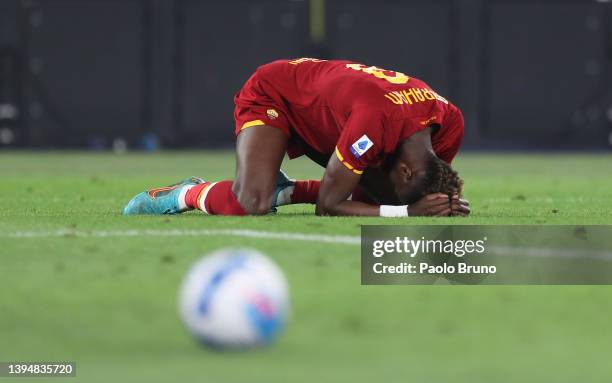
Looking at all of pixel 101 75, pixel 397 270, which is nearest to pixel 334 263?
pixel 397 270

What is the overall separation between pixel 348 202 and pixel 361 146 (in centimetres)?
57

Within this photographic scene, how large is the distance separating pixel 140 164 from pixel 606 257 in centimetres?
1403

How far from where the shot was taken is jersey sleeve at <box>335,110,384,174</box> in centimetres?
692

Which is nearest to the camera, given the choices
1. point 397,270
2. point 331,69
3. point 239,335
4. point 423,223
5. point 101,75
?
point 239,335

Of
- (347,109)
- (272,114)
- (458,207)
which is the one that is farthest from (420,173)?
(272,114)

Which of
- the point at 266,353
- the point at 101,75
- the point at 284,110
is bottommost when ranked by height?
the point at 266,353

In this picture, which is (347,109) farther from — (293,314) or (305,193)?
(293,314)

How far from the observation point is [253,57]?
25938 mm

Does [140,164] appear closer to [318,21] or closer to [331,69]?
[318,21]

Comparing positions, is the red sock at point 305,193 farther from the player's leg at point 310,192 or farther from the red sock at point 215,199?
the red sock at point 215,199

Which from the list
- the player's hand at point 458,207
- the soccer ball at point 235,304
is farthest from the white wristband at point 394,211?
the soccer ball at point 235,304

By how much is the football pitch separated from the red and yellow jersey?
19.4 inches

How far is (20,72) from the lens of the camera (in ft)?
85.4

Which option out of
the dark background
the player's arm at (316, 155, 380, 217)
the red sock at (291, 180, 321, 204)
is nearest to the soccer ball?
the player's arm at (316, 155, 380, 217)
